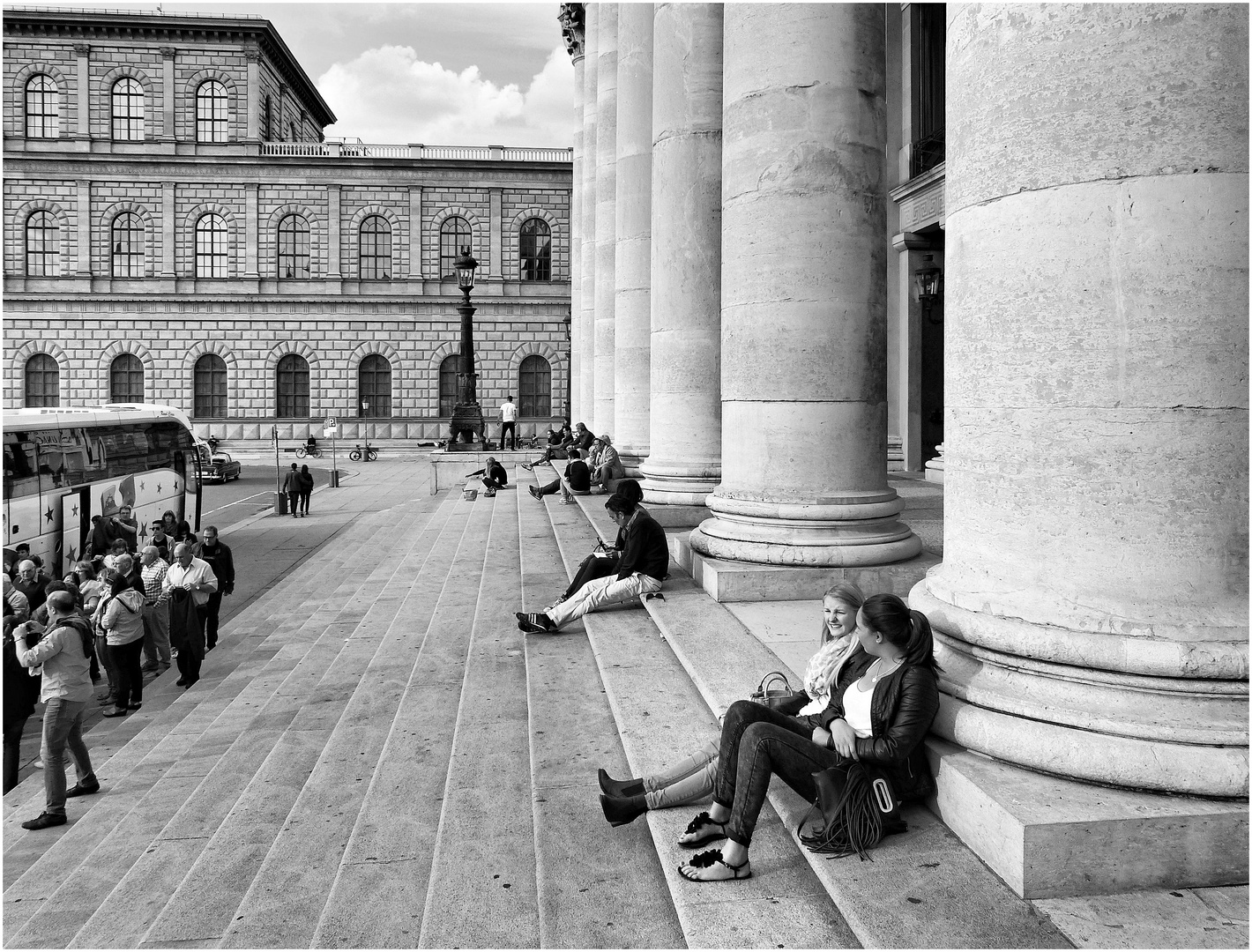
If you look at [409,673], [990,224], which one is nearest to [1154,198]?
[990,224]

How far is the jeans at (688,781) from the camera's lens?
15.6 feet

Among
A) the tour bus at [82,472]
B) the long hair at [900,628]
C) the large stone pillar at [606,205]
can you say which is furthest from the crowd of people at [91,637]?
the large stone pillar at [606,205]

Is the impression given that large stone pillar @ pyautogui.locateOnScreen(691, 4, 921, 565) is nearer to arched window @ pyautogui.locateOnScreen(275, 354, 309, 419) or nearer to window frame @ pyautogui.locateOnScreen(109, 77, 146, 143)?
arched window @ pyautogui.locateOnScreen(275, 354, 309, 419)

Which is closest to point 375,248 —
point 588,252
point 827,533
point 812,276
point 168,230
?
point 168,230

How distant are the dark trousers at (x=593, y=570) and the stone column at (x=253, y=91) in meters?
48.6

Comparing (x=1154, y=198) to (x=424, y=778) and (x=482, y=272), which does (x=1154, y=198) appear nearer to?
(x=424, y=778)

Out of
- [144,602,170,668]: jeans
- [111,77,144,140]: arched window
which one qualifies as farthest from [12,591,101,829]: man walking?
[111,77,144,140]: arched window

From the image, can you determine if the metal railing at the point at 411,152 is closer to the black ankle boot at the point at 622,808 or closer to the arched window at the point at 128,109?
the arched window at the point at 128,109

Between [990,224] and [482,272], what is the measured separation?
50.7 m

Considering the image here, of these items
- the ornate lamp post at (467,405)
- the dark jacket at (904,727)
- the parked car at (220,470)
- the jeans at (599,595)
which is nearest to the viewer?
the dark jacket at (904,727)

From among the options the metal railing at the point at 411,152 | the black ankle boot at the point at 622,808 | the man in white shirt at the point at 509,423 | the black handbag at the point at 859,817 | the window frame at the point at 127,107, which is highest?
the window frame at the point at 127,107

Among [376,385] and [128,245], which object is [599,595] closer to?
[376,385]

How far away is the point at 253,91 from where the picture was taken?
50625 millimetres

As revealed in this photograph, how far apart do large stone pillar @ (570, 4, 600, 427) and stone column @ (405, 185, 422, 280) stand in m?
24.9
